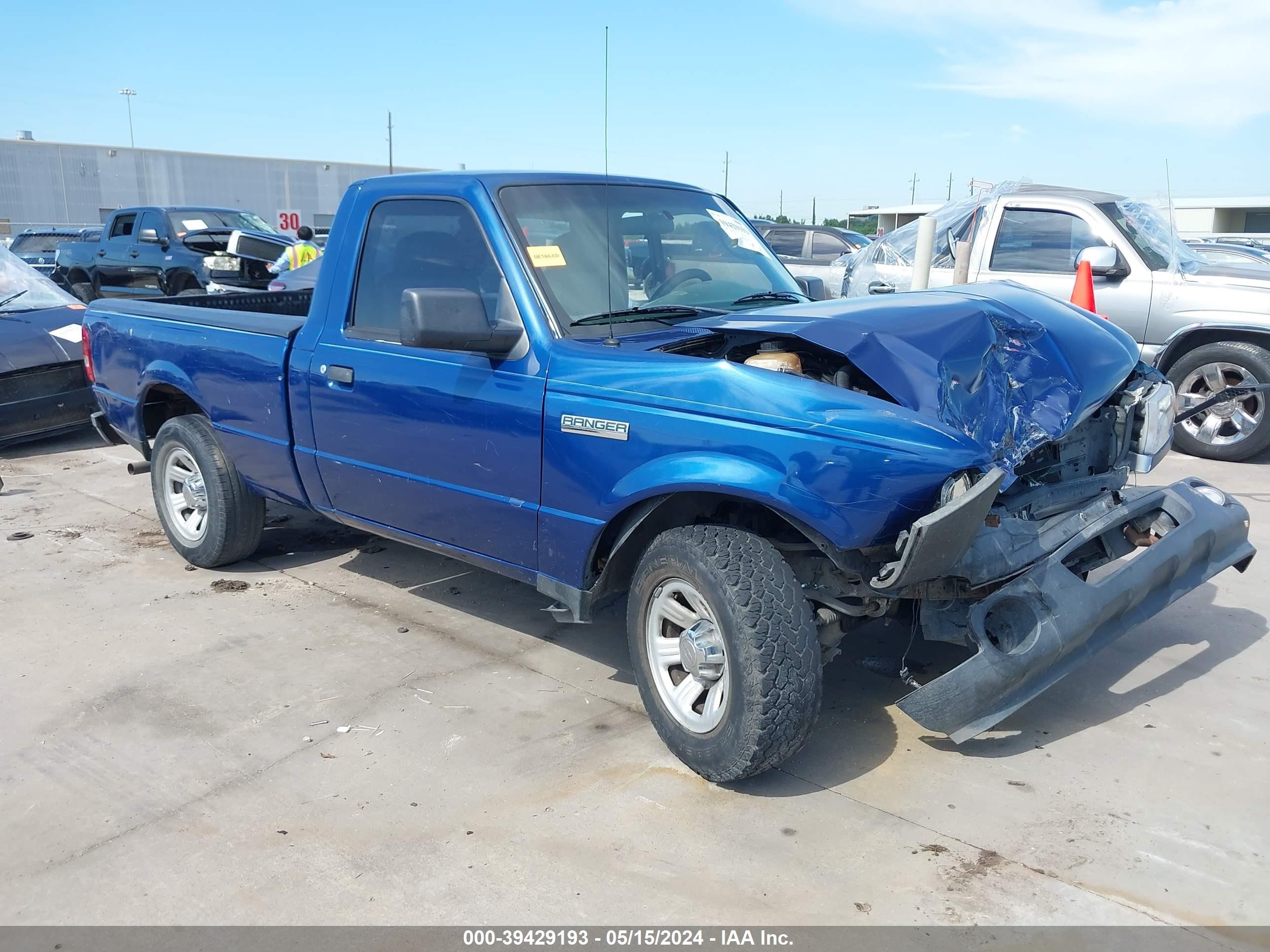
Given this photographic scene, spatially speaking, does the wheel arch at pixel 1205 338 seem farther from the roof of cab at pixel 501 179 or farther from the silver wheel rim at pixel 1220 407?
the roof of cab at pixel 501 179

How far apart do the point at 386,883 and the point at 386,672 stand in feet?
4.91

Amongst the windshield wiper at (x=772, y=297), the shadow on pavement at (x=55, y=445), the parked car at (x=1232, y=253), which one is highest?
the parked car at (x=1232, y=253)

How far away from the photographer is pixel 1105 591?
3475mm

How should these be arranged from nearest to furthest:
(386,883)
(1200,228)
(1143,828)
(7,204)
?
(386,883), (1143,828), (1200,228), (7,204)

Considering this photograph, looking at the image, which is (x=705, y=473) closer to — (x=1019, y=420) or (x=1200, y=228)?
(x=1019, y=420)

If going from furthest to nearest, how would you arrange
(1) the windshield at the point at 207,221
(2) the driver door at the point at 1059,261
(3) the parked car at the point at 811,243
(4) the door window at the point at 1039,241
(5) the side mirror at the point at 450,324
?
(1) the windshield at the point at 207,221, (3) the parked car at the point at 811,243, (4) the door window at the point at 1039,241, (2) the driver door at the point at 1059,261, (5) the side mirror at the point at 450,324

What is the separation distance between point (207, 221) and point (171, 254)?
3.28 feet

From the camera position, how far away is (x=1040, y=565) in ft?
11.1

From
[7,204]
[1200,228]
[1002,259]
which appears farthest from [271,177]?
[1002,259]

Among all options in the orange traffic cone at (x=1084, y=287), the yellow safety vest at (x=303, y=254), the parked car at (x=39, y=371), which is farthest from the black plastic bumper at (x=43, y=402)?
the orange traffic cone at (x=1084, y=287)

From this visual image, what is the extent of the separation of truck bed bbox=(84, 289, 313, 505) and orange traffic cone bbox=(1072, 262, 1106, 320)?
543 centimetres

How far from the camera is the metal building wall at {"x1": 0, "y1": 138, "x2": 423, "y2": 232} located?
137 feet

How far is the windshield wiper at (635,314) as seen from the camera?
3.94 metres

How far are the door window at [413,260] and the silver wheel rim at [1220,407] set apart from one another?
19.9 feet
